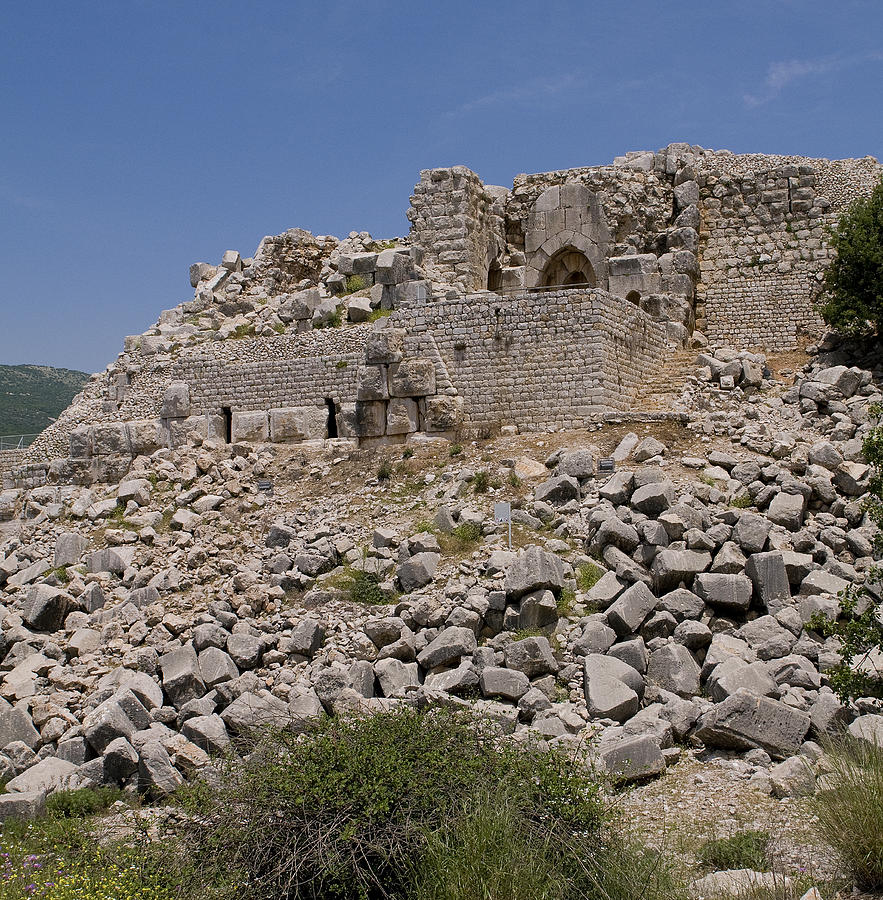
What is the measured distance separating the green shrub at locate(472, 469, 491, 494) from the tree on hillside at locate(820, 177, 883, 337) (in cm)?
707

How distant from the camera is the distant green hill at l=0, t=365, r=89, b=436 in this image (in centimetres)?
5356

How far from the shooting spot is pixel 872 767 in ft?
22.9

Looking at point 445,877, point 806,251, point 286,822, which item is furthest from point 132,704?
point 806,251

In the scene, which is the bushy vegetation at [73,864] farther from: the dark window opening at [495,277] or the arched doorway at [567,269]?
the arched doorway at [567,269]

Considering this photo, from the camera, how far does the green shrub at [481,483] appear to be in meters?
14.1

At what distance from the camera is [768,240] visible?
807 inches

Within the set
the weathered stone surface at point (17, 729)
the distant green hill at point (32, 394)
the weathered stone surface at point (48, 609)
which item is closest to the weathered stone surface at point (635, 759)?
the weathered stone surface at point (17, 729)

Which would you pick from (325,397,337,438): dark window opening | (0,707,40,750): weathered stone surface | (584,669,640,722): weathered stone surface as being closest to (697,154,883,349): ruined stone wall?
(325,397,337,438): dark window opening

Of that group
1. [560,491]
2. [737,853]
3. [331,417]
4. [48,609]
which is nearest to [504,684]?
[737,853]

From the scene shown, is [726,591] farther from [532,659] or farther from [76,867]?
[76,867]

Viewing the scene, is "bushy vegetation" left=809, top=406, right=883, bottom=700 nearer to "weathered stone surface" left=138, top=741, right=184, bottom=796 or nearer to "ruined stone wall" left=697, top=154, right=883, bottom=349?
"weathered stone surface" left=138, top=741, right=184, bottom=796

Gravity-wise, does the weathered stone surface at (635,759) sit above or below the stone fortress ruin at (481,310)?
below

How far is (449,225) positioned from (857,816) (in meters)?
15.1

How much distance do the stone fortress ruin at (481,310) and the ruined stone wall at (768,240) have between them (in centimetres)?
4
